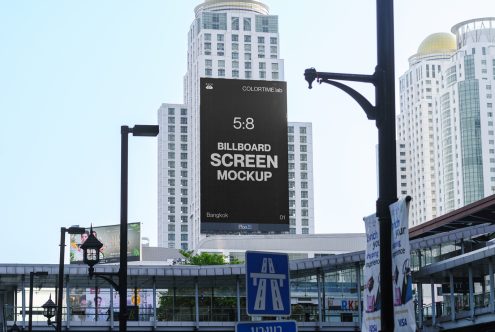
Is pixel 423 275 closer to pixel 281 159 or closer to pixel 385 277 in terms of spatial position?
pixel 281 159

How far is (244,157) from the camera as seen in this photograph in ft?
174

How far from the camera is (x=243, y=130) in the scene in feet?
174

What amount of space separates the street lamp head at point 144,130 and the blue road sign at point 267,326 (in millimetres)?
11415

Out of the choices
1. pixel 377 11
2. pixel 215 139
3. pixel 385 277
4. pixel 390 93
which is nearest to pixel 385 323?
pixel 385 277

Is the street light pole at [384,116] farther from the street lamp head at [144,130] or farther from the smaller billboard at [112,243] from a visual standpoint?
the smaller billboard at [112,243]

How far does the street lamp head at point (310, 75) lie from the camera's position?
12.8m

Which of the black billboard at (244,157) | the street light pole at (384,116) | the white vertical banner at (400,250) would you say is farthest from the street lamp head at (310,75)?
the black billboard at (244,157)

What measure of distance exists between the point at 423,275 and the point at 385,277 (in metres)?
45.3

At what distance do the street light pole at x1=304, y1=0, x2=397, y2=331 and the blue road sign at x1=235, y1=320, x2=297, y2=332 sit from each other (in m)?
1.40

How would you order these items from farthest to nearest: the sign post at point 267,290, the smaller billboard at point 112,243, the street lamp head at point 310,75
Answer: the smaller billboard at point 112,243 < the street lamp head at point 310,75 < the sign post at point 267,290

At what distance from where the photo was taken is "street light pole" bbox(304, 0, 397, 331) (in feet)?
40.6

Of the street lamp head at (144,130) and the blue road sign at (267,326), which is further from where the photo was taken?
the street lamp head at (144,130)

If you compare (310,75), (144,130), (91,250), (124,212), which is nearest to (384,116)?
(310,75)

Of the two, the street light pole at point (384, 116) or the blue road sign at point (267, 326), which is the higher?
the street light pole at point (384, 116)
